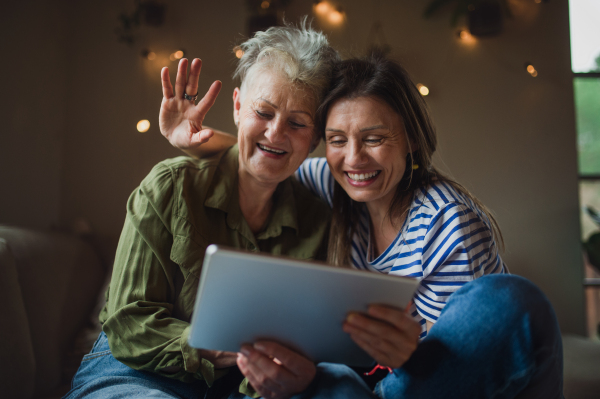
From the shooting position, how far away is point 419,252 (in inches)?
41.3

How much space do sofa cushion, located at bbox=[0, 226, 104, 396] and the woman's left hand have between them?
1.19 meters

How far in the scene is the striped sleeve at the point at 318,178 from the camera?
138cm

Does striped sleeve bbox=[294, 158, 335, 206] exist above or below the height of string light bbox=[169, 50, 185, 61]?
below

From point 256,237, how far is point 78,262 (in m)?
1.03

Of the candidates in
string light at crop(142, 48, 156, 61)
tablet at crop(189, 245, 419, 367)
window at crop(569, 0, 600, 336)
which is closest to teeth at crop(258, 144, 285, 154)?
tablet at crop(189, 245, 419, 367)

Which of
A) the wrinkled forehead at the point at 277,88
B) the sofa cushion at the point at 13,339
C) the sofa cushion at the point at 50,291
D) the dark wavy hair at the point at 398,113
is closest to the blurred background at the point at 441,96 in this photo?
the sofa cushion at the point at 50,291

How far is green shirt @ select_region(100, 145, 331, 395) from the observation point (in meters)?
0.93

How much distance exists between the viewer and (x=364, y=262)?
48.9 inches

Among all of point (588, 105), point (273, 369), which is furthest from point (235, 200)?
point (588, 105)

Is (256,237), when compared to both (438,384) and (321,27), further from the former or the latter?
(321,27)

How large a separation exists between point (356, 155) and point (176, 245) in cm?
54

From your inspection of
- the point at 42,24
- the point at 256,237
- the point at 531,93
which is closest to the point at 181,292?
the point at 256,237

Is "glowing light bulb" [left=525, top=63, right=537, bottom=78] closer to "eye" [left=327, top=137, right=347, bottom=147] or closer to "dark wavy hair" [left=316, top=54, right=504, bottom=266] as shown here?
"dark wavy hair" [left=316, top=54, right=504, bottom=266]

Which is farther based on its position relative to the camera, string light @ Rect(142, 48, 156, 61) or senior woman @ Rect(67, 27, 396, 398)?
string light @ Rect(142, 48, 156, 61)
